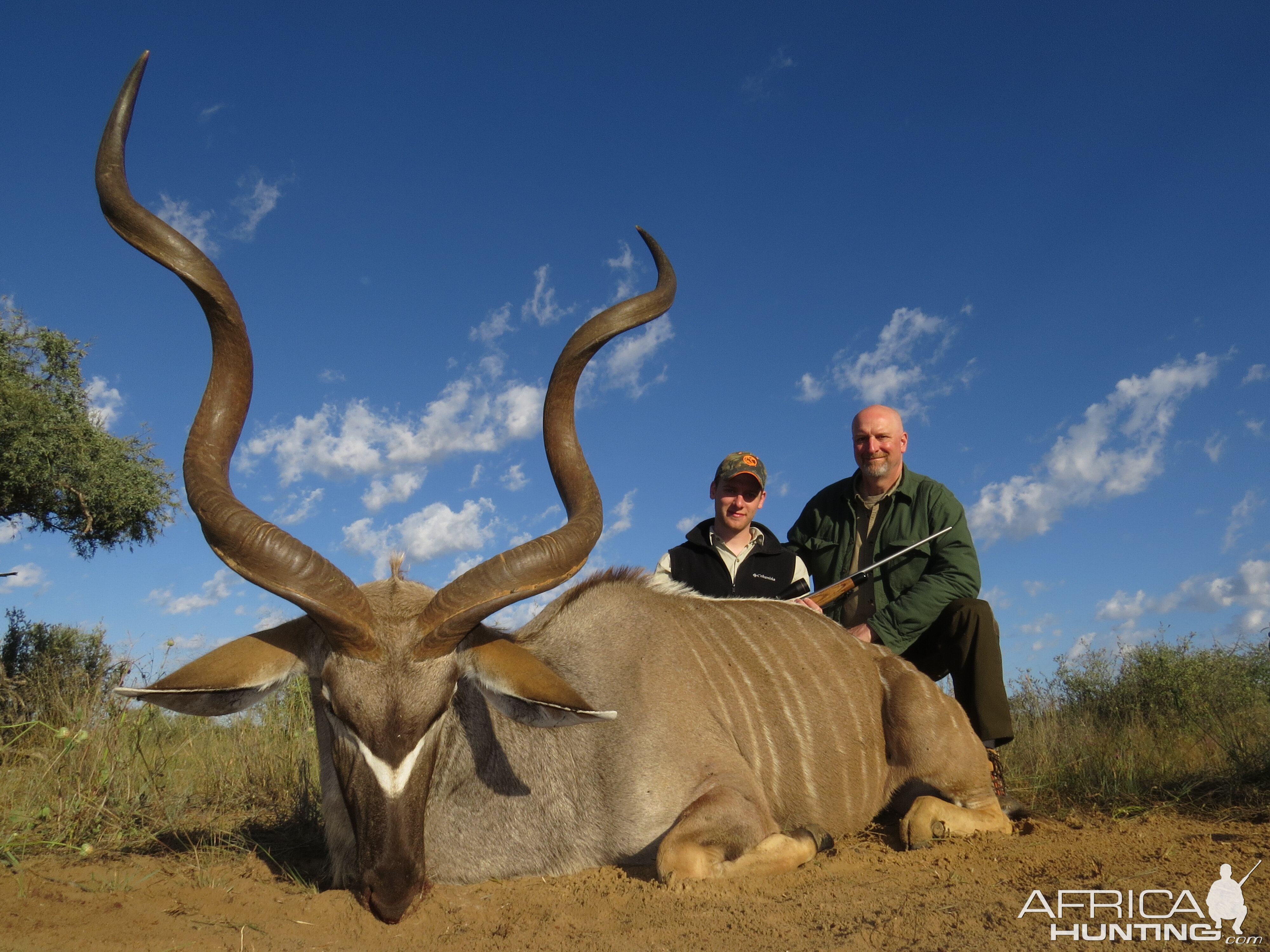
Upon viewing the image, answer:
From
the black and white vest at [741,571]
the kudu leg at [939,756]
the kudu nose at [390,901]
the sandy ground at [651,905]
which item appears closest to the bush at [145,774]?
the sandy ground at [651,905]

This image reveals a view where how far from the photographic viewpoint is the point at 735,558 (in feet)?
21.2

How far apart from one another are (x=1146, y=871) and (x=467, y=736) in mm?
2732

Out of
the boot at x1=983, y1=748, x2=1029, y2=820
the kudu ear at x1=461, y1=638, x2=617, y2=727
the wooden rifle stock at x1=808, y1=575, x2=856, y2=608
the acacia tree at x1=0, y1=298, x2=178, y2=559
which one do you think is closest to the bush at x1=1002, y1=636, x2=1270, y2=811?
the boot at x1=983, y1=748, x2=1029, y2=820

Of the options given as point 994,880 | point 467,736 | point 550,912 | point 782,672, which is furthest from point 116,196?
point 994,880

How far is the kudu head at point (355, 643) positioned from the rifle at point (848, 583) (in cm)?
275

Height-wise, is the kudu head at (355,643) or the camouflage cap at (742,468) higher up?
the camouflage cap at (742,468)

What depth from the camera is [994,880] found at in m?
3.43

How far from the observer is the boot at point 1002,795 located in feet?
16.5

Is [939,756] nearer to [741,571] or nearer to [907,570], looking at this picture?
[907,570]

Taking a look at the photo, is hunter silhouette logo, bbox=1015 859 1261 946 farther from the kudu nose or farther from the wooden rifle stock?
the wooden rifle stock

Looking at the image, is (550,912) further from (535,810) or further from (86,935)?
(86,935)

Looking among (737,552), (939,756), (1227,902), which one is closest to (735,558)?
(737,552)

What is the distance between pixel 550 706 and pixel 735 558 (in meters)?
3.44

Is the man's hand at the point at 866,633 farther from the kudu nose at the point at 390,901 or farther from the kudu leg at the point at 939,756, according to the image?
the kudu nose at the point at 390,901
